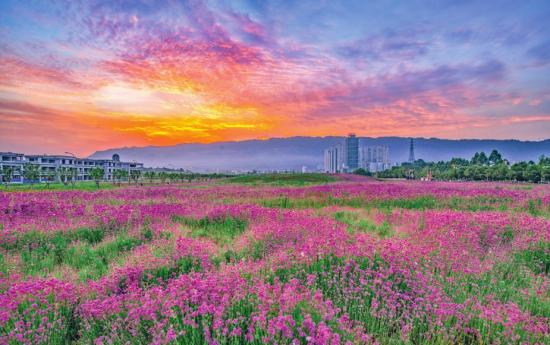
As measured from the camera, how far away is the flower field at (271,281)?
302 cm

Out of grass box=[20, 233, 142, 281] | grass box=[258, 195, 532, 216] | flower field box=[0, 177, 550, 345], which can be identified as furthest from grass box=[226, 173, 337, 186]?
grass box=[20, 233, 142, 281]

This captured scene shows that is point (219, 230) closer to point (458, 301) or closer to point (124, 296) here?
point (124, 296)

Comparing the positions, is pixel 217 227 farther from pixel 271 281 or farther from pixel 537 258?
pixel 537 258

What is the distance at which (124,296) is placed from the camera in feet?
12.3

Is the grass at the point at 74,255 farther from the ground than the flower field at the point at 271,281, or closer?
closer

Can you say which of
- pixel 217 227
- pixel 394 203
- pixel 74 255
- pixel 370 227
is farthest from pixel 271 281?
pixel 394 203

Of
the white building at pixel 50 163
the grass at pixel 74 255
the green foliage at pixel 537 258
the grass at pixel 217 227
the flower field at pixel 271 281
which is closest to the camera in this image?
the flower field at pixel 271 281

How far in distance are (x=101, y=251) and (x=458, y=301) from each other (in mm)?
7452

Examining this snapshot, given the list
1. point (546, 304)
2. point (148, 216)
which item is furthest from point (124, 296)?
point (148, 216)

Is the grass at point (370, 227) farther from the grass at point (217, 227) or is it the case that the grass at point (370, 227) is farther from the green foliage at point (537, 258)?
the grass at point (217, 227)

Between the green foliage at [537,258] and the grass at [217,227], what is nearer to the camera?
the green foliage at [537,258]

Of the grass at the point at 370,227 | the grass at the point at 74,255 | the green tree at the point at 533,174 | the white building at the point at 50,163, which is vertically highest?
the white building at the point at 50,163

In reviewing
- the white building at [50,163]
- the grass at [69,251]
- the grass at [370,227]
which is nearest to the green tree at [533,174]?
the grass at [370,227]

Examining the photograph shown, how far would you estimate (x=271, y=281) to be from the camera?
459 centimetres
